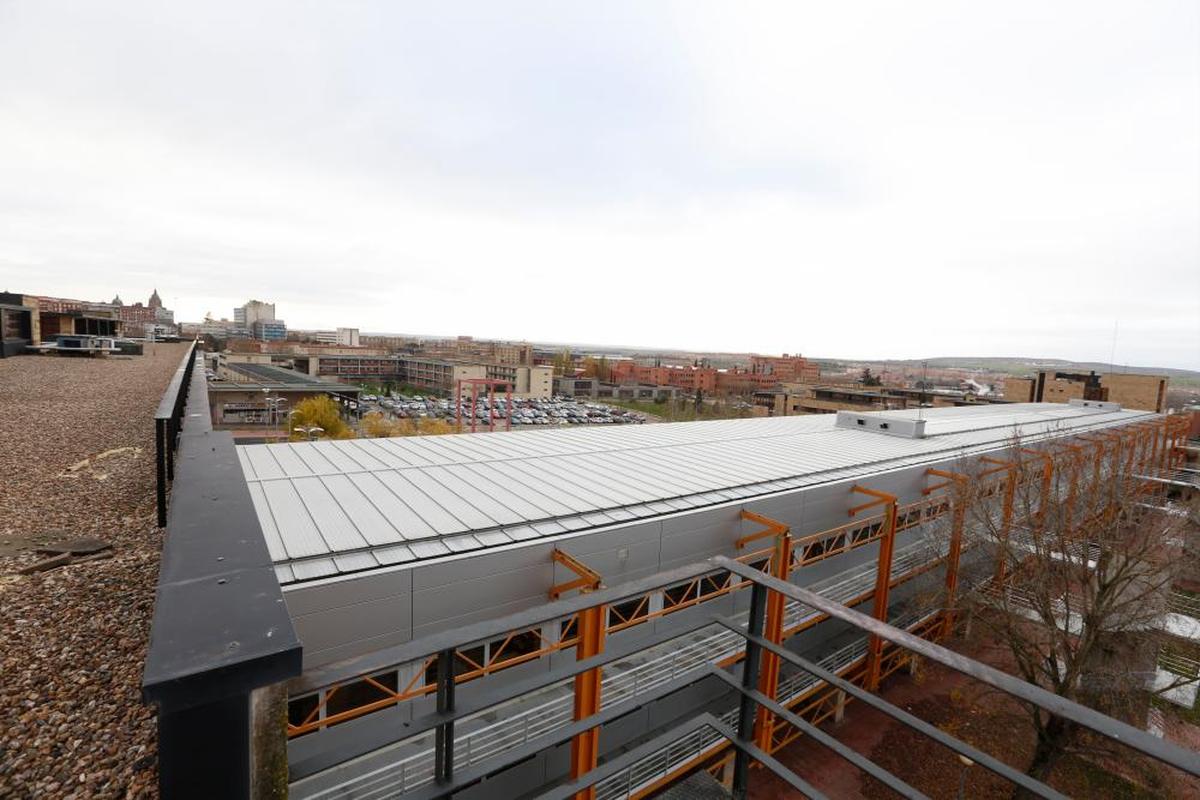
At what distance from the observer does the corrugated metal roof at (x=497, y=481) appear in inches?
228

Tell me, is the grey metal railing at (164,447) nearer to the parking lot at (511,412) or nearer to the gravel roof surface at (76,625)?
the gravel roof surface at (76,625)

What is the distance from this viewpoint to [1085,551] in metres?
10.0

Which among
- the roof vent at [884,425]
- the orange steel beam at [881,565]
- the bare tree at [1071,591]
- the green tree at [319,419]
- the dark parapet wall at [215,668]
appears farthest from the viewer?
the green tree at [319,419]

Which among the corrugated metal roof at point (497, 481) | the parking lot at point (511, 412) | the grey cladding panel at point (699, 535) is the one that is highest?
the corrugated metal roof at point (497, 481)

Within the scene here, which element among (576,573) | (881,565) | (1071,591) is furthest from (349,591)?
(1071,591)

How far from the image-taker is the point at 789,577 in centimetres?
937

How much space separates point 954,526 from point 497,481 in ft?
31.2

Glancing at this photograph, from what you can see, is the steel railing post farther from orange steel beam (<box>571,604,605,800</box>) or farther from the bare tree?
the bare tree

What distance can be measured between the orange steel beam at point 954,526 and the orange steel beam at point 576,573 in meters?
8.78

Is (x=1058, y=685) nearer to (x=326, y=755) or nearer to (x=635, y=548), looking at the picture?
(x=635, y=548)

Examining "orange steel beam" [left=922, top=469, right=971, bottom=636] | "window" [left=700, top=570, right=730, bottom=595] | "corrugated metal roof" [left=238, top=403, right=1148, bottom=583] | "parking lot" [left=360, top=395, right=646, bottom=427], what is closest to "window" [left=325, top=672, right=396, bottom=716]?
"corrugated metal roof" [left=238, top=403, right=1148, bottom=583]

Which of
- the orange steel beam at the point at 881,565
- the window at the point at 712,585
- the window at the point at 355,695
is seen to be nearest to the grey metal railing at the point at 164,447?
the window at the point at 355,695

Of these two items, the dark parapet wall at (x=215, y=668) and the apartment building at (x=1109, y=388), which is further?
the apartment building at (x=1109, y=388)

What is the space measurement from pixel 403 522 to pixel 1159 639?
14.1 m
